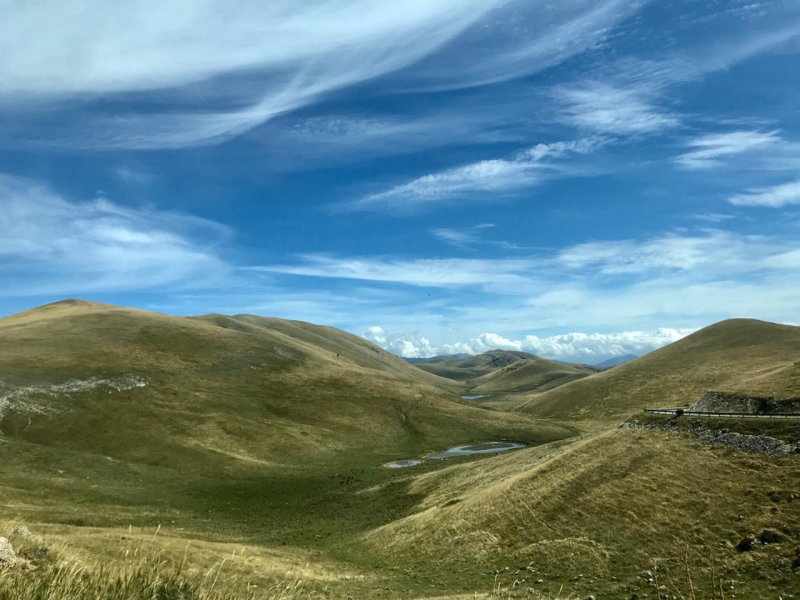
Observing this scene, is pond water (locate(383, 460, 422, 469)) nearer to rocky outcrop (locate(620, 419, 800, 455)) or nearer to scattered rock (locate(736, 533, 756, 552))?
rocky outcrop (locate(620, 419, 800, 455))

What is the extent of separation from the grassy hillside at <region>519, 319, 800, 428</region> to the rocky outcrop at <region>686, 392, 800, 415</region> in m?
71.1

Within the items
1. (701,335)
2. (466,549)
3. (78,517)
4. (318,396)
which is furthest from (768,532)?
(701,335)

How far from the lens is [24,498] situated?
49500 mm

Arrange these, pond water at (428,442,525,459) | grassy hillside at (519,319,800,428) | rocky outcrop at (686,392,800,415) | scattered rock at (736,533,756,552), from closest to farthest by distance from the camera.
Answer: scattered rock at (736,533,756,552), rocky outcrop at (686,392,800,415), pond water at (428,442,525,459), grassy hillside at (519,319,800,428)

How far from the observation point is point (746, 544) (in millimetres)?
26312

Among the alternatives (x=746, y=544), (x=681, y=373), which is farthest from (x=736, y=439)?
(x=681, y=373)

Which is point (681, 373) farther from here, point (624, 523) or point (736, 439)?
point (624, 523)

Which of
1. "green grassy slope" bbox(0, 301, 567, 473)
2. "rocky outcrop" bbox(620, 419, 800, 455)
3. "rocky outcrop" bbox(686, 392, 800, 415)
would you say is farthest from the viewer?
"green grassy slope" bbox(0, 301, 567, 473)

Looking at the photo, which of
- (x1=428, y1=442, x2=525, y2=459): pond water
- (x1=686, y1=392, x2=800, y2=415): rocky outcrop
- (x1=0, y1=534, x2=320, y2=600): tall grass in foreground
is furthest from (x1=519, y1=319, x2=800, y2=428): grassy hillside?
(x1=0, y1=534, x2=320, y2=600): tall grass in foreground

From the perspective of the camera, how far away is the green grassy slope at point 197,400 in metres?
78.2

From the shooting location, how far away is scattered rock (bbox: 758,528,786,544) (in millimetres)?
25828

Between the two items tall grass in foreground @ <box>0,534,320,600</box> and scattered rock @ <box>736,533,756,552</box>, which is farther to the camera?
scattered rock @ <box>736,533,756,552</box>

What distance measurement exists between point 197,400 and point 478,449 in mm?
59940

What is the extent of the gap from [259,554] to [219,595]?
32.8 meters
